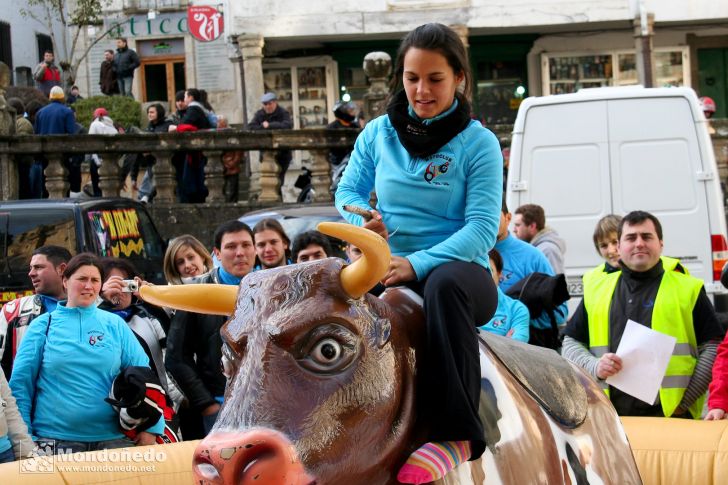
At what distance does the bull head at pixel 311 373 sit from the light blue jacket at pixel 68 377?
2865 mm

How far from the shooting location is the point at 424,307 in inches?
167

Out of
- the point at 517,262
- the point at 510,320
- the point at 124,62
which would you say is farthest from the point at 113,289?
the point at 124,62

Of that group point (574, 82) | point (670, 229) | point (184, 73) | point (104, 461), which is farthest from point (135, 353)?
point (184, 73)

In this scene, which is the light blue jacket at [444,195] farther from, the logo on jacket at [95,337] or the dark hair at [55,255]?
the dark hair at [55,255]

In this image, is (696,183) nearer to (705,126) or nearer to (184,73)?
(705,126)

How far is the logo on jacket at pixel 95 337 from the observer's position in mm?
6863

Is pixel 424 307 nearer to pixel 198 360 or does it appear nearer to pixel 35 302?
pixel 198 360

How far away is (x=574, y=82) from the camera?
94.7 feet

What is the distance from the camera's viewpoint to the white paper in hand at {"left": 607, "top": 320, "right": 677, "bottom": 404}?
266 inches

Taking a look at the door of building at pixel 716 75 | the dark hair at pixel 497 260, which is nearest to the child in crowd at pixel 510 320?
the dark hair at pixel 497 260

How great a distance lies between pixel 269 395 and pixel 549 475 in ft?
4.55

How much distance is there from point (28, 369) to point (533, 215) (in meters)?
4.86

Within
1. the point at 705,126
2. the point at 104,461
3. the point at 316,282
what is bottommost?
the point at 104,461

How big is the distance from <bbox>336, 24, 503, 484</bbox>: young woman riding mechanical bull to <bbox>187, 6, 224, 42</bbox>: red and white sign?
22834 millimetres
